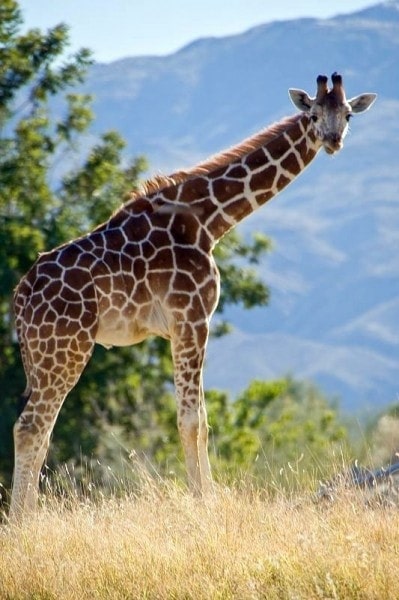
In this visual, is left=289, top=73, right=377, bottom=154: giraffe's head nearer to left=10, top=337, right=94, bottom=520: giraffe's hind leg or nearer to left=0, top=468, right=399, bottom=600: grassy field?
left=10, top=337, right=94, bottom=520: giraffe's hind leg

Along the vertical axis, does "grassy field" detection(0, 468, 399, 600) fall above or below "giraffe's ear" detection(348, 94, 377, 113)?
below

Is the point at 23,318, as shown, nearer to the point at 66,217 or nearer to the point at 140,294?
the point at 140,294

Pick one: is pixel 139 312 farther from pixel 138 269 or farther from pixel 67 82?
pixel 67 82

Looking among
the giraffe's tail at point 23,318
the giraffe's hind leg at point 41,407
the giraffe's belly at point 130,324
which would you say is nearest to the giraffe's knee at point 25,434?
the giraffe's hind leg at point 41,407

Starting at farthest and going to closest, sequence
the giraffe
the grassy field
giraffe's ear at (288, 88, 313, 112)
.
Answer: giraffe's ear at (288, 88, 313, 112) < the giraffe < the grassy field

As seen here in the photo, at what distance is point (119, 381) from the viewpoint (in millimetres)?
28609

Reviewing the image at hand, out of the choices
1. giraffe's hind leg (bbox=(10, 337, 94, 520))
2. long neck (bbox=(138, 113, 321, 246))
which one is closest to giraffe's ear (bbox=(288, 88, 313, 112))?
long neck (bbox=(138, 113, 321, 246))

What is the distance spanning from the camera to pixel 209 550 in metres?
9.40

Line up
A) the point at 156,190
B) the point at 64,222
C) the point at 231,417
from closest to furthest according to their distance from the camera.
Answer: the point at 156,190, the point at 64,222, the point at 231,417

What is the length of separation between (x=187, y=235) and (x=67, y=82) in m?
17.2

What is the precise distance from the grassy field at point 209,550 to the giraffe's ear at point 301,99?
3585mm

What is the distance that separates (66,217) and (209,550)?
19.2m

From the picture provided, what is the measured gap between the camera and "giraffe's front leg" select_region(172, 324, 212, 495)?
12.4 metres

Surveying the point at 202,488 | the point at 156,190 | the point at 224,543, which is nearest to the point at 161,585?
the point at 224,543
